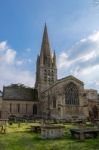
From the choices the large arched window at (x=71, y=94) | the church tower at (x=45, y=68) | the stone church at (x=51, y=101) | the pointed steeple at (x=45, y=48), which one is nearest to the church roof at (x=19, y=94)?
the stone church at (x=51, y=101)

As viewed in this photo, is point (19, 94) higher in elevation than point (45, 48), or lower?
lower

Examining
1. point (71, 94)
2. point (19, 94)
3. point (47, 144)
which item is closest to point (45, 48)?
point (19, 94)

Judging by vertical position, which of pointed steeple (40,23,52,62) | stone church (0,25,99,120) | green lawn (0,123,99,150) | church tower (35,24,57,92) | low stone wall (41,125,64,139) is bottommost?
green lawn (0,123,99,150)

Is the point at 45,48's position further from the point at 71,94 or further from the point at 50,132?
the point at 50,132

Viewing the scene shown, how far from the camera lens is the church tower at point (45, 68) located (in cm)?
7106

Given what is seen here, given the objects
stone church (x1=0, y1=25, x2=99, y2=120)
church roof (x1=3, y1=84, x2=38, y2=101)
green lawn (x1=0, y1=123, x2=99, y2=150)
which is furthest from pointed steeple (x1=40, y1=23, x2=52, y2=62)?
green lawn (x1=0, y1=123, x2=99, y2=150)

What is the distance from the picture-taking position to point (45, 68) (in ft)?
238

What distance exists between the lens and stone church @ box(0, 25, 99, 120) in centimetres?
5856

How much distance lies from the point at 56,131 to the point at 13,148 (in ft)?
21.4

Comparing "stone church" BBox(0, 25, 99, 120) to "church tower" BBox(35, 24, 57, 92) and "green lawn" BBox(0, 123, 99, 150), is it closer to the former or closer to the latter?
"church tower" BBox(35, 24, 57, 92)

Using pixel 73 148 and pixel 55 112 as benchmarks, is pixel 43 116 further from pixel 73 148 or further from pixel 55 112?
pixel 73 148

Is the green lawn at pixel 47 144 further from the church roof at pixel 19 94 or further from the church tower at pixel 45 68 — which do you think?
the church tower at pixel 45 68

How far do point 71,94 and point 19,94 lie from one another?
50.8 ft

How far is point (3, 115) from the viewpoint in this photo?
6088 centimetres
